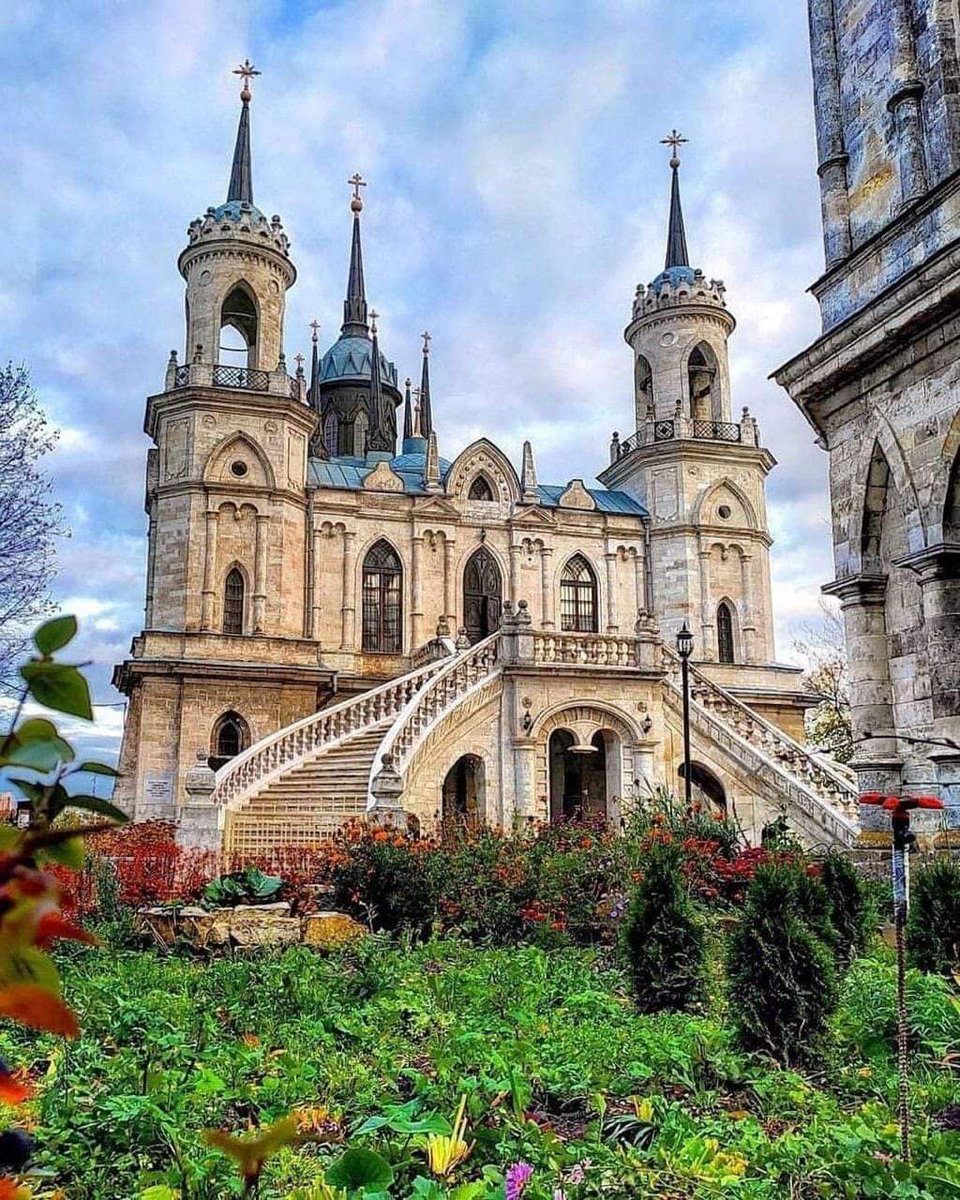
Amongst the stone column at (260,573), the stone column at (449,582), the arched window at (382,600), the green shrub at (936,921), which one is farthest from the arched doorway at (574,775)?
the green shrub at (936,921)

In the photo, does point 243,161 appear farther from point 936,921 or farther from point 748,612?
point 936,921

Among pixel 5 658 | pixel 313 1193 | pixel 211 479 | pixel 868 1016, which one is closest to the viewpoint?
pixel 313 1193

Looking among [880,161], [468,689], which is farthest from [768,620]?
[880,161]

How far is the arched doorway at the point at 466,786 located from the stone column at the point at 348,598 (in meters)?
5.05

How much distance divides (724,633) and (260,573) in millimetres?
15241

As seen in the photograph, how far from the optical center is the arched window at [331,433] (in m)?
52.5

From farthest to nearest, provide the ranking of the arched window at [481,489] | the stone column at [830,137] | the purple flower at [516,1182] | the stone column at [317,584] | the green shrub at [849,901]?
the arched window at [481,489] → the stone column at [317,584] → the stone column at [830,137] → the green shrub at [849,901] → the purple flower at [516,1182]

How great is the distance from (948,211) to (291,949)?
9692 millimetres

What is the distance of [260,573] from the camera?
31.0 m

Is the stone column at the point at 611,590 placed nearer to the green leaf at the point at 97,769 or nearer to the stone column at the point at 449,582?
the stone column at the point at 449,582

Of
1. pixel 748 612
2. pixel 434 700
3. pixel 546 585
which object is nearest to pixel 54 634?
pixel 434 700

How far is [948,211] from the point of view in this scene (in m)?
10.9

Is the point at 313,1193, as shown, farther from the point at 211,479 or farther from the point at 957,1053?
the point at 211,479

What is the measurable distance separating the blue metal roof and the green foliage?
2032 centimetres
